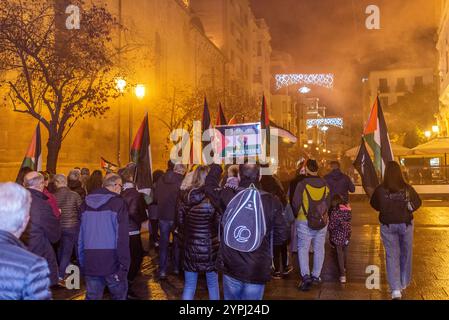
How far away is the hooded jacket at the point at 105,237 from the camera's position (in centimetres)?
544

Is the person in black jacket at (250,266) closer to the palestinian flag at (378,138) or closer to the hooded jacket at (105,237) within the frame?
the hooded jacket at (105,237)

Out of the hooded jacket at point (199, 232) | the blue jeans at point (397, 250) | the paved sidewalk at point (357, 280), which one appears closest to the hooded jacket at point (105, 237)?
the hooded jacket at point (199, 232)

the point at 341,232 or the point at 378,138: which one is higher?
the point at 378,138

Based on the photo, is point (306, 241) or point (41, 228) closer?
point (41, 228)

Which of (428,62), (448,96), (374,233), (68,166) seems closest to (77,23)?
(68,166)

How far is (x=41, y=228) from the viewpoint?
641 centimetres

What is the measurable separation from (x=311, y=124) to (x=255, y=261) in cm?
12317

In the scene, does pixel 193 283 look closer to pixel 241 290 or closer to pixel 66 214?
pixel 241 290

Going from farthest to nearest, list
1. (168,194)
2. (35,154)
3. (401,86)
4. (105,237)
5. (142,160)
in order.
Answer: (401,86)
(35,154)
(142,160)
(168,194)
(105,237)

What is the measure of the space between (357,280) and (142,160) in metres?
4.61

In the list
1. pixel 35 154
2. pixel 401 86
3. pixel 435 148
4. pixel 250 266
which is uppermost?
pixel 401 86

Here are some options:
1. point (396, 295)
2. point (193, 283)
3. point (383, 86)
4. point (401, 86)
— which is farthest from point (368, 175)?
point (383, 86)

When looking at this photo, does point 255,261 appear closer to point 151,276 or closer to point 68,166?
point 151,276

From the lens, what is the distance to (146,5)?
113 feet
